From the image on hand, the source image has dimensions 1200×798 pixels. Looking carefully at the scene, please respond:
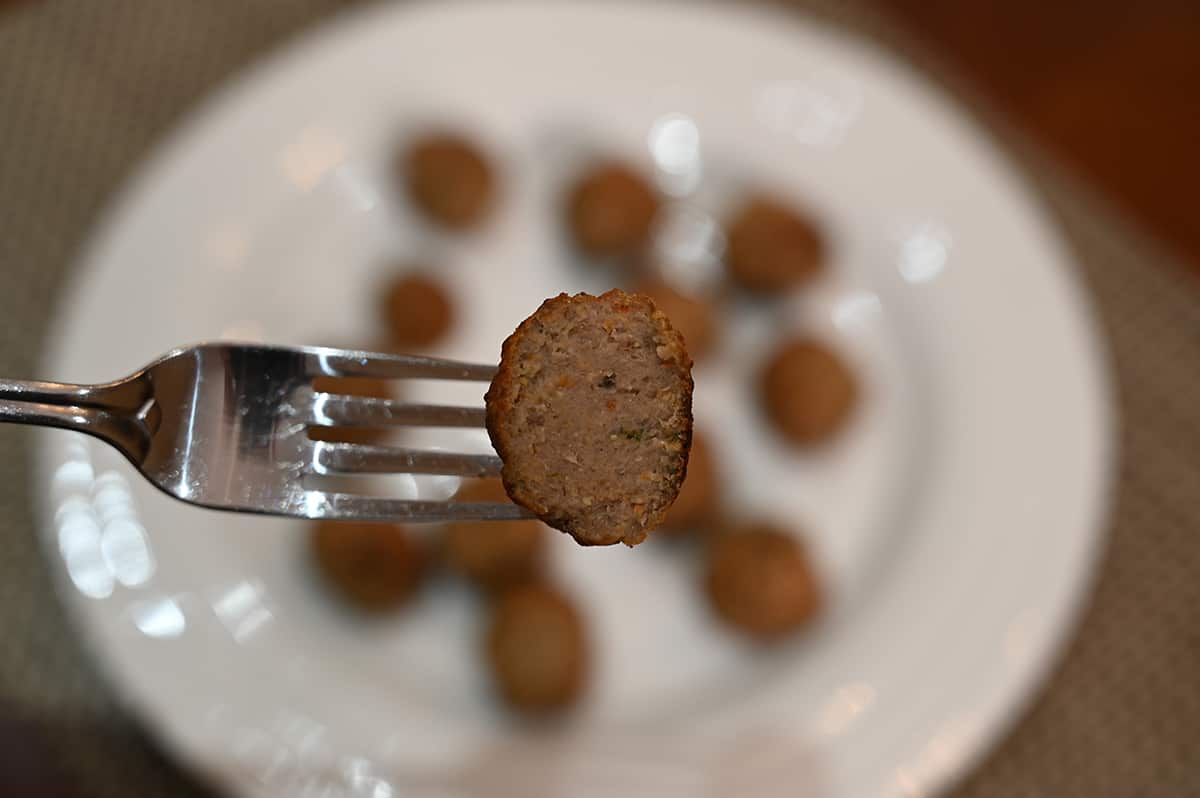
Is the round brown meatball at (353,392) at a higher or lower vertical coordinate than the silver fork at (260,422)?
higher

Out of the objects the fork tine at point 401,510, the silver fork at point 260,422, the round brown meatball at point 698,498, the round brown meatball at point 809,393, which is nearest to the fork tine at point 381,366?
the silver fork at point 260,422

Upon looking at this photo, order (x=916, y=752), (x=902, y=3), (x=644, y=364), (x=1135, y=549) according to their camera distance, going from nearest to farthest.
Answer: (x=644, y=364) < (x=916, y=752) < (x=1135, y=549) < (x=902, y=3)

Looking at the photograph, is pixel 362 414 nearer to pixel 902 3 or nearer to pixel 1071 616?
pixel 1071 616

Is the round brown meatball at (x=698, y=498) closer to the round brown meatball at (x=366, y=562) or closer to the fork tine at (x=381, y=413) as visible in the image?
the round brown meatball at (x=366, y=562)

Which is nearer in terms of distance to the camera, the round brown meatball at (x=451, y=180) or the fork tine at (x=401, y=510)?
the fork tine at (x=401, y=510)

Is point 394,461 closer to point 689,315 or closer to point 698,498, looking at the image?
point 698,498

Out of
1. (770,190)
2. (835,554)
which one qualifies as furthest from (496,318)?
(835,554)

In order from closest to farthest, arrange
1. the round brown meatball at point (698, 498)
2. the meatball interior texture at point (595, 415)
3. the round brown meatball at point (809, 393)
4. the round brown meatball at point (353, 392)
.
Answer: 1. the meatball interior texture at point (595, 415)
2. the round brown meatball at point (353, 392)
3. the round brown meatball at point (698, 498)
4. the round brown meatball at point (809, 393)
